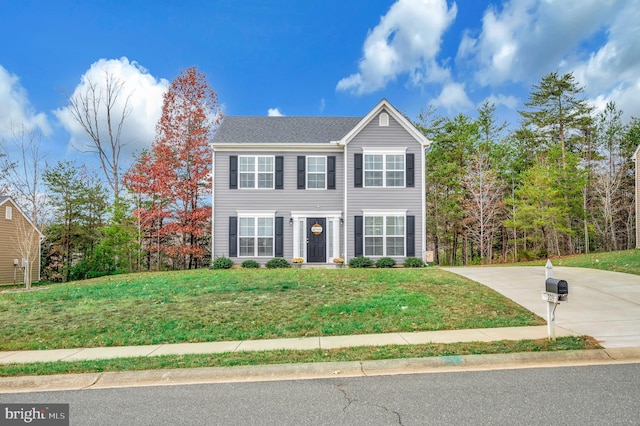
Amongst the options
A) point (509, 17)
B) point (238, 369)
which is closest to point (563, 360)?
point (238, 369)

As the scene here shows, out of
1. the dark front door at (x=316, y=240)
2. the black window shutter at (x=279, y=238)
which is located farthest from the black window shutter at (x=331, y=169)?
the black window shutter at (x=279, y=238)

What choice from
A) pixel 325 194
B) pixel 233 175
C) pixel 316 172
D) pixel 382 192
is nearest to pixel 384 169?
pixel 382 192

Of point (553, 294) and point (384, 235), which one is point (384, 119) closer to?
point (384, 235)

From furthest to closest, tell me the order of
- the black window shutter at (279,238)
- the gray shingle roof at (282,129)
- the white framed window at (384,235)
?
the gray shingle roof at (282,129) < the black window shutter at (279,238) < the white framed window at (384,235)

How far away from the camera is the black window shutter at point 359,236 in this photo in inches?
713

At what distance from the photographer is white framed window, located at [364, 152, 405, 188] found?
1839cm

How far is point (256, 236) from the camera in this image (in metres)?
18.5

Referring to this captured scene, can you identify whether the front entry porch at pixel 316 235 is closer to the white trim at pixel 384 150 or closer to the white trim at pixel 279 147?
the white trim at pixel 279 147

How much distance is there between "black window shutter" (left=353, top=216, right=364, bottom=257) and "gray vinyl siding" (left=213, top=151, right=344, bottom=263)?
825 mm

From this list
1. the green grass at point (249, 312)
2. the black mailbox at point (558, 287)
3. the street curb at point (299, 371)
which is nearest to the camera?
the street curb at point (299, 371)

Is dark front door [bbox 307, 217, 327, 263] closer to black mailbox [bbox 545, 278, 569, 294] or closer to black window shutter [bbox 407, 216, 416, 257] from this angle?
black window shutter [bbox 407, 216, 416, 257]

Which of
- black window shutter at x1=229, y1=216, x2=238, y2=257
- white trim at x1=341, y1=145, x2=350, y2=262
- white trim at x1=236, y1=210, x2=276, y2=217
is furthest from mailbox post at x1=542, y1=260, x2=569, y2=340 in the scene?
black window shutter at x1=229, y1=216, x2=238, y2=257

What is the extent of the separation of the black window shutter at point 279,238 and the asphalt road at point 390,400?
13.5 m

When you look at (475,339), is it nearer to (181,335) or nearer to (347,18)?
(181,335)
